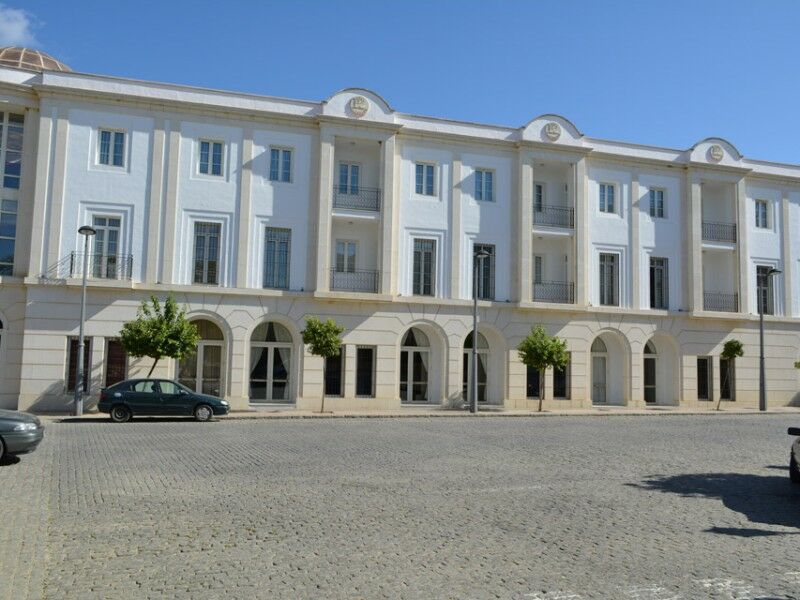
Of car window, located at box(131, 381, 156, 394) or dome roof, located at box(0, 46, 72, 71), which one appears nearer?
car window, located at box(131, 381, 156, 394)

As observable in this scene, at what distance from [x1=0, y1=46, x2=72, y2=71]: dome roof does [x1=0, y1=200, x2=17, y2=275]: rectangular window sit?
684 cm

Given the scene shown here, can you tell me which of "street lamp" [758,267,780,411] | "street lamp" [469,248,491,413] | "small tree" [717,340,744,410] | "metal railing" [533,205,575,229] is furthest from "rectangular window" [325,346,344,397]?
"street lamp" [758,267,780,411]

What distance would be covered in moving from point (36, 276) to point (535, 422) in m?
17.9

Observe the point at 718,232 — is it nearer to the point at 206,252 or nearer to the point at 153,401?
the point at 206,252

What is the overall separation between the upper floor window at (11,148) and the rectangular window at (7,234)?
790 millimetres

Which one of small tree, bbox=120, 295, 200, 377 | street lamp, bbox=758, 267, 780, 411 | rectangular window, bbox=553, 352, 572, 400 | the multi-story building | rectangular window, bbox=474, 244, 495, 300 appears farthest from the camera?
rectangular window, bbox=553, 352, 572, 400

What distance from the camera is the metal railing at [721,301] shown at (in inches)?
1305

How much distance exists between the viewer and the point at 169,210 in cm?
2614

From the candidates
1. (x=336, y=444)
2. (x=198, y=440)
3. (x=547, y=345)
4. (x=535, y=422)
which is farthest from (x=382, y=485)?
(x=547, y=345)

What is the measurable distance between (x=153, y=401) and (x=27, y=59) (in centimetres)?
1713

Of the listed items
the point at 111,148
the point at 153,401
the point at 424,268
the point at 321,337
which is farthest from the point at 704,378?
the point at 111,148

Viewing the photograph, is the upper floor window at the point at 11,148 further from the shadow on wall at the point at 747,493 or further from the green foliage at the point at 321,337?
the shadow on wall at the point at 747,493

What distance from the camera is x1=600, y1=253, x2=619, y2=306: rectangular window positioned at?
31672 mm

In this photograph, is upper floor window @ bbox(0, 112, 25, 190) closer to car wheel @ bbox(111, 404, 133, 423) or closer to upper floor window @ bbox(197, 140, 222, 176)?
upper floor window @ bbox(197, 140, 222, 176)
